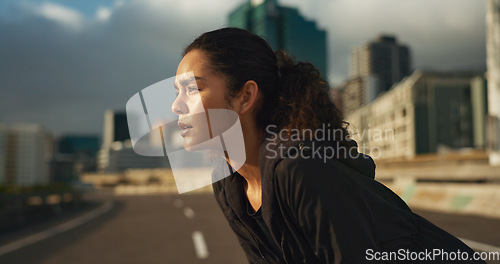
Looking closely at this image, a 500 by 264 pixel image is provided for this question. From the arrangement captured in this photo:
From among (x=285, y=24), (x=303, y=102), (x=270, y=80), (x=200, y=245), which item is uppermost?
(x=285, y=24)

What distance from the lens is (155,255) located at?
764cm

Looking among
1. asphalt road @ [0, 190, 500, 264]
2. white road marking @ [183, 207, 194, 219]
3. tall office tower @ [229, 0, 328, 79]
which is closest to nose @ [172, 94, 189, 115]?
tall office tower @ [229, 0, 328, 79]

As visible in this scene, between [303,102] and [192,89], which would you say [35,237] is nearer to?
[192,89]

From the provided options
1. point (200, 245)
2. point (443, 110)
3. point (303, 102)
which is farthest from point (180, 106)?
point (443, 110)

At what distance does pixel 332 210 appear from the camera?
4.39 ft

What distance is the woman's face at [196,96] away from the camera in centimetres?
177

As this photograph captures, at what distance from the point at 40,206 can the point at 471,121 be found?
3801 inches

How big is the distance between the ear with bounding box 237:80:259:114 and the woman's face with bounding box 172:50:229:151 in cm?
6

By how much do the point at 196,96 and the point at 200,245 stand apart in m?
7.52

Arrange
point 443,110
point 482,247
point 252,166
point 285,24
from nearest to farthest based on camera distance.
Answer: point 252,166 → point 285,24 → point 482,247 → point 443,110

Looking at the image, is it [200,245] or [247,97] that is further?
[200,245]

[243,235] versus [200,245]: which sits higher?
[243,235]

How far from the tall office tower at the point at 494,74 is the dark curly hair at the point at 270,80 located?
86.2 feet

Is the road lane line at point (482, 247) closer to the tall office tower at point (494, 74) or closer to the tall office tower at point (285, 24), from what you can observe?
the tall office tower at point (285, 24)
